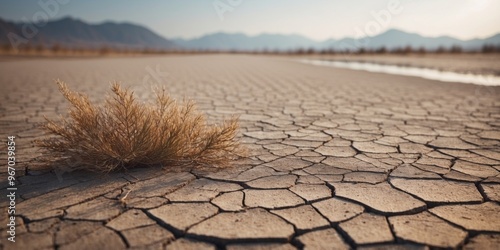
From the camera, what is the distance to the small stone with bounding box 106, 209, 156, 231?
1365 mm

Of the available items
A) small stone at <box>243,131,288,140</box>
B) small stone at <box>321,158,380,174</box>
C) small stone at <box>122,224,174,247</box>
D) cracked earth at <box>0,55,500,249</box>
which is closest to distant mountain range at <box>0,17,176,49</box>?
small stone at <box>243,131,288,140</box>

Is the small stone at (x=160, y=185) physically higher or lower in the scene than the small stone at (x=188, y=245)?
higher

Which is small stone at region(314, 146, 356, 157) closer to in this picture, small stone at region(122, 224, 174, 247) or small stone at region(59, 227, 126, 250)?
small stone at region(122, 224, 174, 247)

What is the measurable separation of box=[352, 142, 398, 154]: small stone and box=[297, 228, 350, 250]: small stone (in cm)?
132

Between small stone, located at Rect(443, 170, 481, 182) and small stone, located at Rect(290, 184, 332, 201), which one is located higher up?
small stone, located at Rect(443, 170, 481, 182)

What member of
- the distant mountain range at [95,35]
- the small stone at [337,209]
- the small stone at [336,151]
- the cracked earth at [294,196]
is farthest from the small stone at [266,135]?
the distant mountain range at [95,35]

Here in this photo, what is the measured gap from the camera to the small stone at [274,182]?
5.97 ft

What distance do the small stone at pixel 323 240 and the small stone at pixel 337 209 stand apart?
0.12 meters

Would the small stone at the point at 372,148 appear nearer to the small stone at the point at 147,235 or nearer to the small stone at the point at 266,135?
the small stone at the point at 266,135

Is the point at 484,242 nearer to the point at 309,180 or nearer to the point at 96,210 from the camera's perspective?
the point at 309,180

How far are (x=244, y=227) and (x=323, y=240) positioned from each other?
1.14ft

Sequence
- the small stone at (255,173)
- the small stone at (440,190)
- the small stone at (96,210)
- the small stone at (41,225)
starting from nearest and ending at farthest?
the small stone at (41,225) → the small stone at (96,210) → the small stone at (440,190) → the small stone at (255,173)

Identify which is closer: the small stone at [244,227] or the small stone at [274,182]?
the small stone at [244,227]

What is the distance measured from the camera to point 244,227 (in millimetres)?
1370
